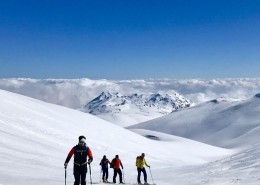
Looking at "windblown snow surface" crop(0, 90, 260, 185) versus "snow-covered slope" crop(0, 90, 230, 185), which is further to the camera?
"snow-covered slope" crop(0, 90, 230, 185)

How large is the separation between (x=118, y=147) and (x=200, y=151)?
47.9m

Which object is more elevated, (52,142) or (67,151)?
(52,142)

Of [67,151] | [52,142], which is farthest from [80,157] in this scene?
[52,142]

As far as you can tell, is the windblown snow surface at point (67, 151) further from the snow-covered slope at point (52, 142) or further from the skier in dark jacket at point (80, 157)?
the skier in dark jacket at point (80, 157)

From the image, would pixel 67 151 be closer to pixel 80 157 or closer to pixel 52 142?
pixel 52 142

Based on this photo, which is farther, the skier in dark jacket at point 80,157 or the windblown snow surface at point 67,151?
the windblown snow surface at point 67,151

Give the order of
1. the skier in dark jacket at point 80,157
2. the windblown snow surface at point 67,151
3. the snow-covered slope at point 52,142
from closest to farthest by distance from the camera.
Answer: the skier in dark jacket at point 80,157
the windblown snow surface at point 67,151
the snow-covered slope at point 52,142

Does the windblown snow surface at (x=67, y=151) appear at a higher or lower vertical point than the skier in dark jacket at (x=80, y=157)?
higher

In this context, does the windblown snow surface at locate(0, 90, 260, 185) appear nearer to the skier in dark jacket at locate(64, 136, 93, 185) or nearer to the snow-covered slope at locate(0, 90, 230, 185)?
the snow-covered slope at locate(0, 90, 230, 185)

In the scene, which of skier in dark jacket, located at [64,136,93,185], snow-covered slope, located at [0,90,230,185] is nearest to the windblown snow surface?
snow-covered slope, located at [0,90,230,185]

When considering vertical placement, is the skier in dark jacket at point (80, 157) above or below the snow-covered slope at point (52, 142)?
below

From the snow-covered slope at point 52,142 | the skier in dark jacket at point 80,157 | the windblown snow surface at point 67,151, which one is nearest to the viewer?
the skier in dark jacket at point 80,157

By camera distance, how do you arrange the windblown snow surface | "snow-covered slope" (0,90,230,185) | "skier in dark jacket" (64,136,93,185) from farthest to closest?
1. "snow-covered slope" (0,90,230,185)
2. the windblown snow surface
3. "skier in dark jacket" (64,136,93,185)

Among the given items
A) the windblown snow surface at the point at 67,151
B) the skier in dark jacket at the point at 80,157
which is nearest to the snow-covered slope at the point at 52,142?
the windblown snow surface at the point at 67,151
